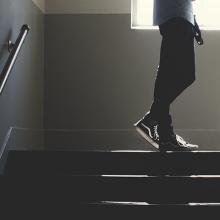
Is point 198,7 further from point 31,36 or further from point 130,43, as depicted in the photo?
point 31,36

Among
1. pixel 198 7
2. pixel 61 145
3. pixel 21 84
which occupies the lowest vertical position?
pixel 61 145

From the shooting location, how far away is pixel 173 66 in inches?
97.1

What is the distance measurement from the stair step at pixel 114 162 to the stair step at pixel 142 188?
218 mm

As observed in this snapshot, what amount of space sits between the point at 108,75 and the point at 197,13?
1.01 meters

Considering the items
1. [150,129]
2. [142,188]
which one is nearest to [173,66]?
[150,129]

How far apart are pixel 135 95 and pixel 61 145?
793mm

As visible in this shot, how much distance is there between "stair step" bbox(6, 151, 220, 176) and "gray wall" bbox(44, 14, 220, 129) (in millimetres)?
1349

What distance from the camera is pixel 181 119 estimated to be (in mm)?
3781

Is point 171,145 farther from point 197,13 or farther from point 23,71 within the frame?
point 197,13

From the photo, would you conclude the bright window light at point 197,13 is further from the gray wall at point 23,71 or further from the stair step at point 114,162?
the stair step at point 114,162

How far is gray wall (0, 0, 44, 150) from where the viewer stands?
2602 millimetres

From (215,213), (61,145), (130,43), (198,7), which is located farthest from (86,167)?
(198,7)

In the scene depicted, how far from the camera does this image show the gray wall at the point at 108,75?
3.79 meters

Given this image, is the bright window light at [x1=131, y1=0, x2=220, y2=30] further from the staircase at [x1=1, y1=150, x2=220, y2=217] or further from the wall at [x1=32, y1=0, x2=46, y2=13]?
the staircase at [x1=1, y1=150, x2=220, y2=217]
